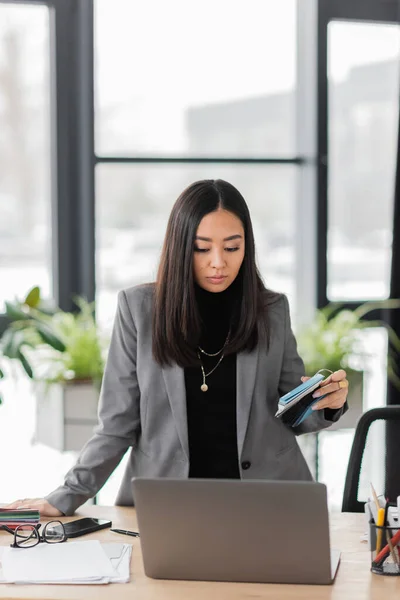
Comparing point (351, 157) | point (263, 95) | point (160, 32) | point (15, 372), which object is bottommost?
point (15, 372)

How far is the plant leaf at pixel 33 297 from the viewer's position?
3666mm

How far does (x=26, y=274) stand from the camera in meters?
4.05

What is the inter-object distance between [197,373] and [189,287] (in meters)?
0.22

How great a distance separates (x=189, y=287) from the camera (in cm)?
225

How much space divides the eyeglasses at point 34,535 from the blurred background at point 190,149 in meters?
1.83

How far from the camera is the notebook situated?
1.98m

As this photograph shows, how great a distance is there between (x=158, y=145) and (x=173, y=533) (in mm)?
2764

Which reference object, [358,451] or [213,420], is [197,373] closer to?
[213,420]

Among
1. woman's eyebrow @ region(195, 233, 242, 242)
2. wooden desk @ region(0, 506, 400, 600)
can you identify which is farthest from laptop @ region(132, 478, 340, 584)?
woman's eyebrow @ region(195, 233, 242, 242)

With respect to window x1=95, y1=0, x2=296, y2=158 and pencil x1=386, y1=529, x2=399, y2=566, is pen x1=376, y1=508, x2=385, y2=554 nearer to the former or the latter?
pencil x1=386, y1=529, x2=399, y2=566

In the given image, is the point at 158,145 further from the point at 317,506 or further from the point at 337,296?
the point at 317,506

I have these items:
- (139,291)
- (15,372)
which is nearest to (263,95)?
(15,372)

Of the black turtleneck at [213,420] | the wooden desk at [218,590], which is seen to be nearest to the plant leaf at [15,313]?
the black turtleneck at [213,420]

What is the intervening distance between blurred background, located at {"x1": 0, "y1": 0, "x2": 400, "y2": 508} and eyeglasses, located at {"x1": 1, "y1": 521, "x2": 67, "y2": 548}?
→ 1826 mm
